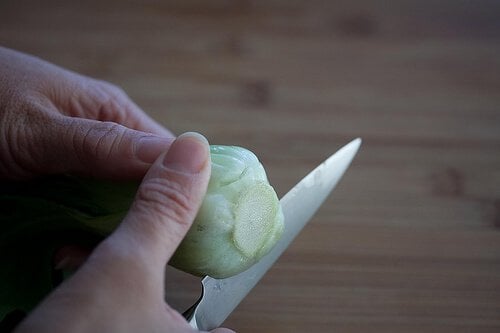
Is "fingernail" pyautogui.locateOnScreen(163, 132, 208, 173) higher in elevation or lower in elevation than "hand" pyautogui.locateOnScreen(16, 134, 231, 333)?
higher

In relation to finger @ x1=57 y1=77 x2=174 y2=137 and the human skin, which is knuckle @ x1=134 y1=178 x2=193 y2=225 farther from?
finger @ x1=57 y1=77 x2=174 y2=137

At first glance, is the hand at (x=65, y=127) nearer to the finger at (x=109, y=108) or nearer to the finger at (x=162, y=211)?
the finger at (x=109, y=108)

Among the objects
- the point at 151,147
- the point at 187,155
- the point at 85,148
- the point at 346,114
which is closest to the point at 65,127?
the point at 85,148

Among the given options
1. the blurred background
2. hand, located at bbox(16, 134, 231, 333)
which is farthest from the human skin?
the blurred background

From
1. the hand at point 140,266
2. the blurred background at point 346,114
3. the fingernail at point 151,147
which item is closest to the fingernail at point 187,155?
the hand at point 140,266

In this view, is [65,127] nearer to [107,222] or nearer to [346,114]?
[107,222]

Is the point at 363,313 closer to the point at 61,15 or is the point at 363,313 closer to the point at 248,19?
the point at 248,19
